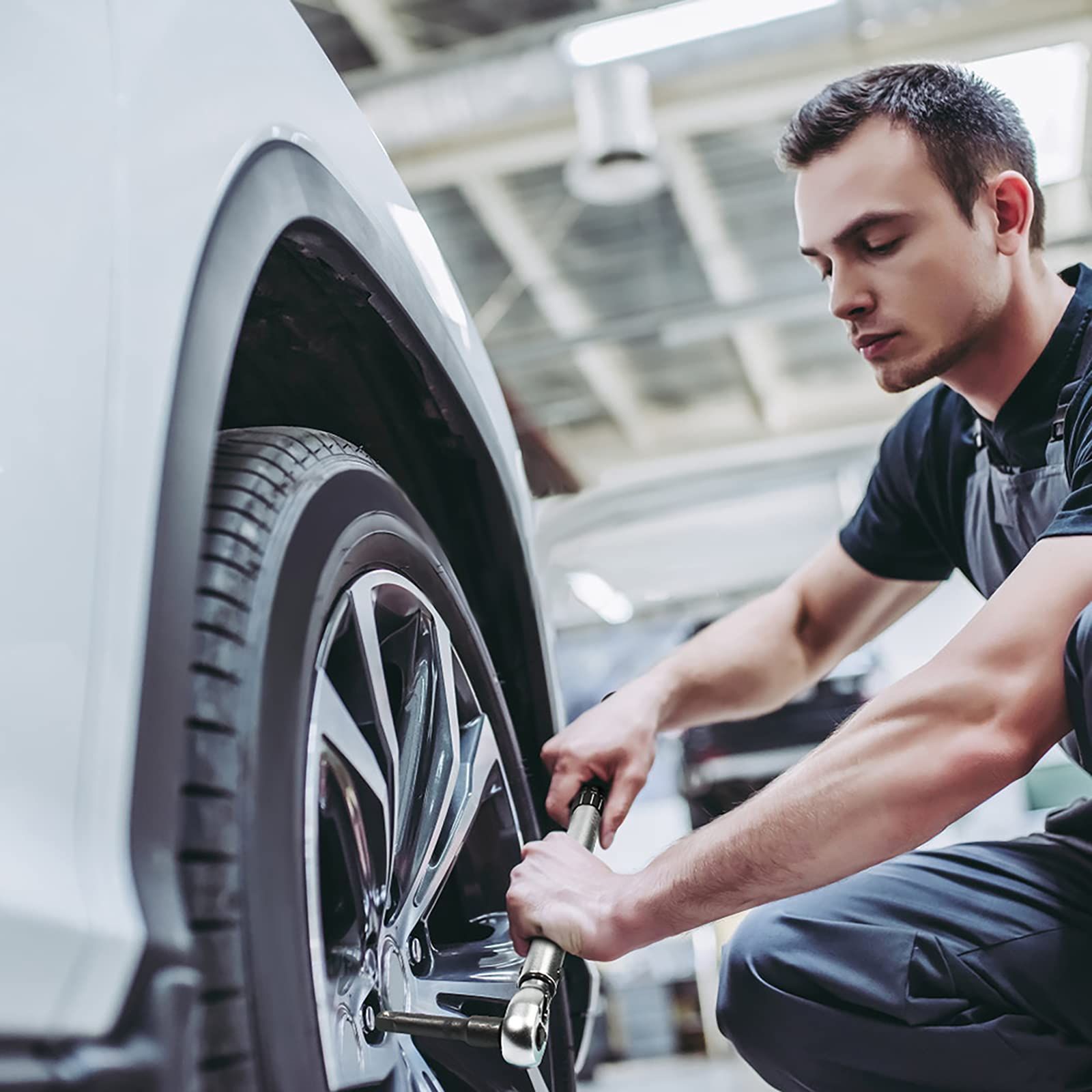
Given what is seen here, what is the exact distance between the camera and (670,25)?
4.27 m

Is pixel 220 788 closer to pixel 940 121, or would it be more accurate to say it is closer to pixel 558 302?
pixel 940 121

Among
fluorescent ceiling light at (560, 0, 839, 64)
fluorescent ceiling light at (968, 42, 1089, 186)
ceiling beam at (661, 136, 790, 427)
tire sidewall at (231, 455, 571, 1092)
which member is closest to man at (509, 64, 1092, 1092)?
tire sidewall at (231, 455, 571, 1092)

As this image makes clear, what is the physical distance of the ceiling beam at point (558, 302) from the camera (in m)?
6.68

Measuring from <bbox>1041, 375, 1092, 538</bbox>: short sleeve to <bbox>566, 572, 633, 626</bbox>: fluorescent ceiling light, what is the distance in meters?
8.58

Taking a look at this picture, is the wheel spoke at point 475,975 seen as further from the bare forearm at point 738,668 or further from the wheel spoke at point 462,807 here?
the bare forearm at point 738,668

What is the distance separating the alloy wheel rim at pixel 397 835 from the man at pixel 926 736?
7cm

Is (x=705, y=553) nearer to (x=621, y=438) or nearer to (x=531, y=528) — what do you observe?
(x=621, y=438)

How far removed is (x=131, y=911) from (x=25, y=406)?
25 centimetres

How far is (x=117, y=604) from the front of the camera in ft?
2.07

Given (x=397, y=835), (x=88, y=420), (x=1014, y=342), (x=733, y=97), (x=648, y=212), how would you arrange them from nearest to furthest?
(x=88, y=420) < (x=397, y=835) < (x=1014, y=342) < (x=733, y=97) < (x=648, y=212)

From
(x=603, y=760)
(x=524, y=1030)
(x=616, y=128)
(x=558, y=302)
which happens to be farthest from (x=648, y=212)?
(x=524, y=1030)

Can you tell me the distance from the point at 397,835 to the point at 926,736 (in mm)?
461

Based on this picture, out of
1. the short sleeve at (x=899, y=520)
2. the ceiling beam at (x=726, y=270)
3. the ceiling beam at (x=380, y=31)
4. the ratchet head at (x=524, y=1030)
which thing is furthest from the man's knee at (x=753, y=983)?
the ceiling beam at (x=726, y=270)

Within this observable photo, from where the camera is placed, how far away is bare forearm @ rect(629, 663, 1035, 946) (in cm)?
109
